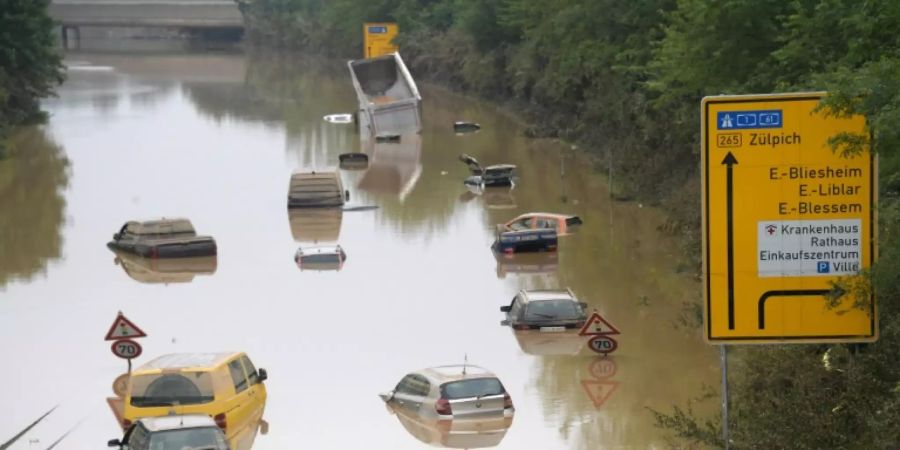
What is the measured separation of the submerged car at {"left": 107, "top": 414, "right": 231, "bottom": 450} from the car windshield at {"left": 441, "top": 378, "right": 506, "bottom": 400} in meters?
5.35

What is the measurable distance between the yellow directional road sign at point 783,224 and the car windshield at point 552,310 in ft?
55.0

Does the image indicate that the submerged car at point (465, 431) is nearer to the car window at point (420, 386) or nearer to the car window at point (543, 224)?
the car window at point (420, 386)

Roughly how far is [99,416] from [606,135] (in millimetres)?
35895

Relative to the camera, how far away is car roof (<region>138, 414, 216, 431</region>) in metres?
19.9

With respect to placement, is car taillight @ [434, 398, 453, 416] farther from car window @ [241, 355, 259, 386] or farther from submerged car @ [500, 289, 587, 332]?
submerged car @ [500, 289, 587, 332]

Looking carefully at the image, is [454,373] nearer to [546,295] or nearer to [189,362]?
[189,362]

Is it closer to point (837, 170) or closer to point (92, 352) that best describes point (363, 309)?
point (92, 352)

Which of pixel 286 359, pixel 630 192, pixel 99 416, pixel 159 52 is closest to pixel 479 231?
pixel 630 192

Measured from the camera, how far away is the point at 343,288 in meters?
38.8

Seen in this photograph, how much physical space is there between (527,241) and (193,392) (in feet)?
63.5

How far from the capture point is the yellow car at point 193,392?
23328 millimetres

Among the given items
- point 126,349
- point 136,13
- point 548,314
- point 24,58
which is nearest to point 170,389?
point 126,349

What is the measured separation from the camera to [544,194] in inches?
2078

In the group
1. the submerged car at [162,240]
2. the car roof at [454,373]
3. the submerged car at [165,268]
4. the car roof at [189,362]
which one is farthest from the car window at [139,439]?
the submerged car at [162,240]
